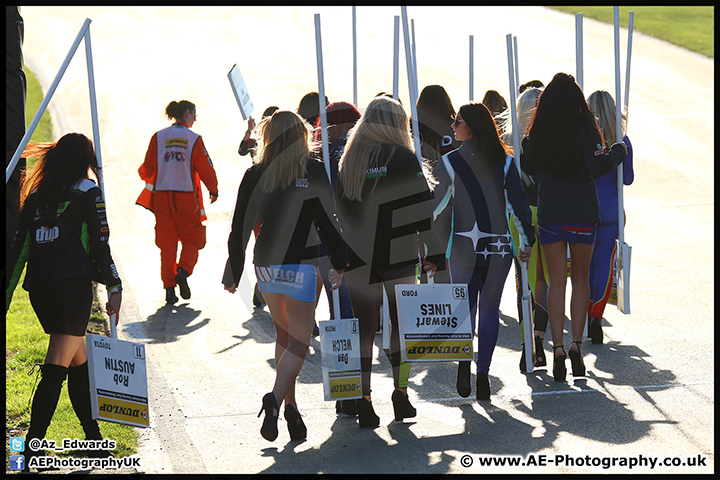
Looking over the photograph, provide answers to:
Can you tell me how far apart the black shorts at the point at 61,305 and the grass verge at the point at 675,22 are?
19.6 m

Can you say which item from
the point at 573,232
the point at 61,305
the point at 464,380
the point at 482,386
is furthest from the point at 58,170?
the point at 573,232

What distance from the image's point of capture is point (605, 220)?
276 inches

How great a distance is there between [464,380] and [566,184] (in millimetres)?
1529

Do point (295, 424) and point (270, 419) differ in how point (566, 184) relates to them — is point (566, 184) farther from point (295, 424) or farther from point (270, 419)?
point (270, 419)

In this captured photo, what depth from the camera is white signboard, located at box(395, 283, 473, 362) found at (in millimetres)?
5543

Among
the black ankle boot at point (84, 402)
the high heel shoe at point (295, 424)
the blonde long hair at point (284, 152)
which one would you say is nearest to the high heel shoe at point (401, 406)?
the high heel shoe at point (295, 424)

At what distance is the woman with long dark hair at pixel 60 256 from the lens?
5012 mm

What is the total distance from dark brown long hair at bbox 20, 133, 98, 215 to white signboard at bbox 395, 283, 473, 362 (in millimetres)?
1986

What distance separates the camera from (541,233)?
6336 mm

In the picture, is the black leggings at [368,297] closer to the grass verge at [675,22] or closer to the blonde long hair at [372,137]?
the blonde long hair at [372,137]

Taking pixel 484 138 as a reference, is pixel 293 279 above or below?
below

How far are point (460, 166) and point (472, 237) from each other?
476 mm

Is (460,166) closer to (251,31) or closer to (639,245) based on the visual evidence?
(639,245)

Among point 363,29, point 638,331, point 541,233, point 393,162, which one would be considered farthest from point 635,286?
point 363,29
